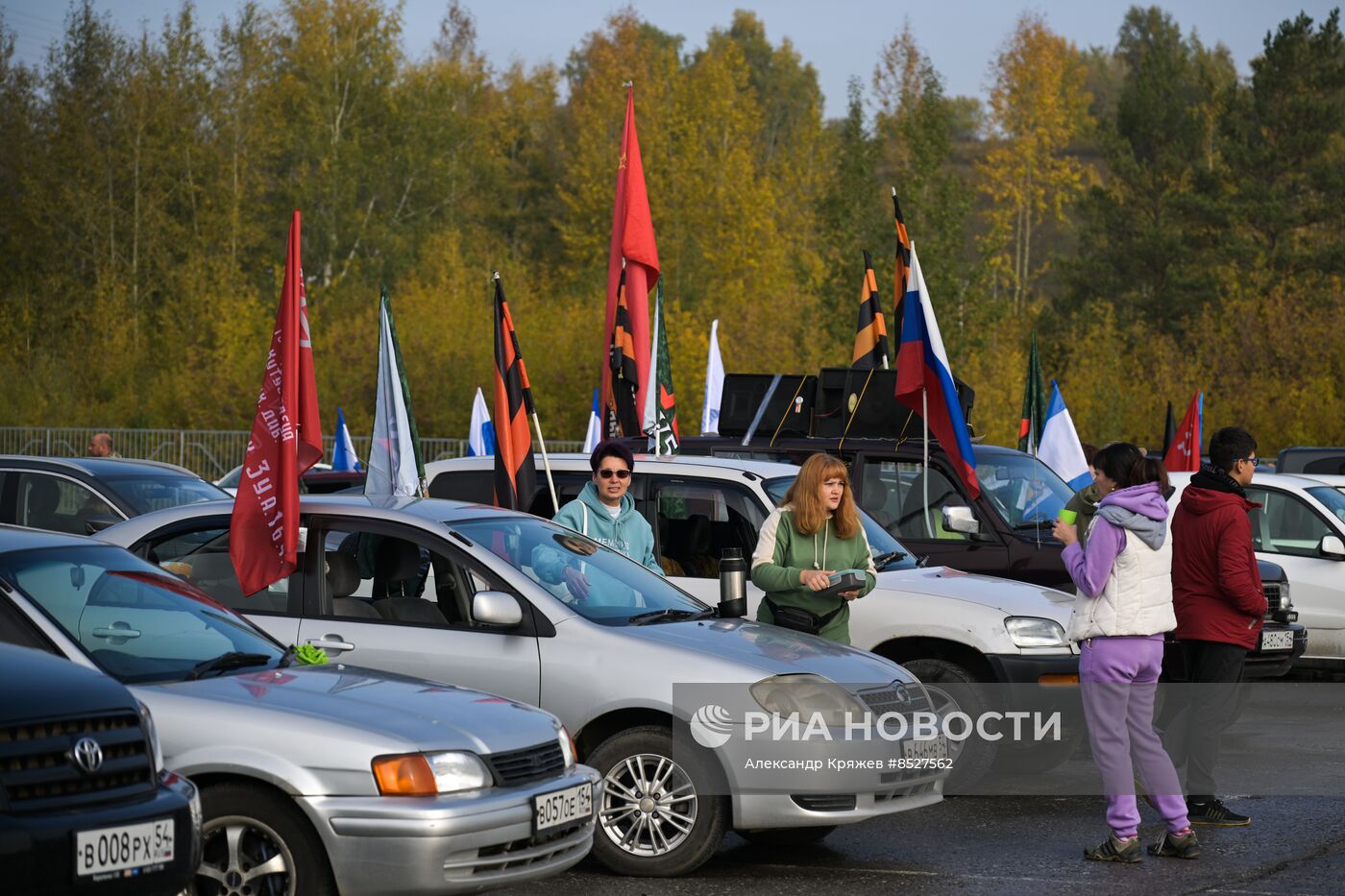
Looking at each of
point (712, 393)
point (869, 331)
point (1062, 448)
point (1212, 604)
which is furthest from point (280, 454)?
point (712, 393)

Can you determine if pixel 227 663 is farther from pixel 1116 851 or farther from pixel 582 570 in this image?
pixel 1116 851

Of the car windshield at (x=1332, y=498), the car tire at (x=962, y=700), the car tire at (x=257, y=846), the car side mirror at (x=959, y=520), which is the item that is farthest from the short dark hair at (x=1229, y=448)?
the car windshield at (x=1332, y=498)

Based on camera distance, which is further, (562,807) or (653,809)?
(653,809)

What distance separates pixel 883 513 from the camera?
40.3 feet

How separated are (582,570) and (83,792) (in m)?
→ 3.48

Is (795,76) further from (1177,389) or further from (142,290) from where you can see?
(1177,389)

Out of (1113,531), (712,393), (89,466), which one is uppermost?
(712,393)

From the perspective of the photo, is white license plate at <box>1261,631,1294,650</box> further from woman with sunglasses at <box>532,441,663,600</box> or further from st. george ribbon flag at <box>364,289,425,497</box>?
st. george ribbon flag at <box>364,289,425,497</box>

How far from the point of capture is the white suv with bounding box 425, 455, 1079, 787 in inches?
374

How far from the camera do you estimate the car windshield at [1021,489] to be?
12047 millimetres

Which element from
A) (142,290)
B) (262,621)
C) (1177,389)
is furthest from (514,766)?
(142,290)

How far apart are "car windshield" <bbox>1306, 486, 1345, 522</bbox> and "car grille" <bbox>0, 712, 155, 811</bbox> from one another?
39.2 feet

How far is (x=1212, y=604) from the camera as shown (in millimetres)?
8656

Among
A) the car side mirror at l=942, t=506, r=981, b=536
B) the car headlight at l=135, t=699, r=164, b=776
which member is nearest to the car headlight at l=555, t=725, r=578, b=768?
the car headlight at l=135, t=699, r=164, b=776
